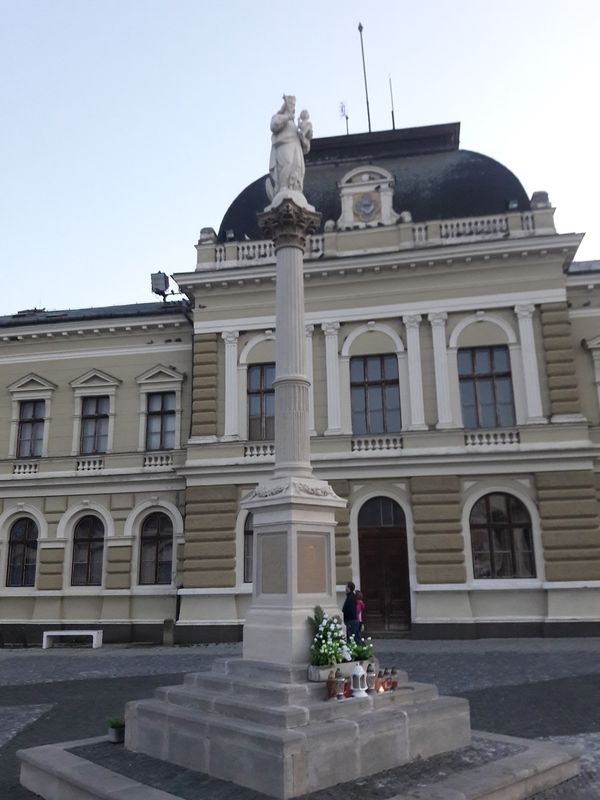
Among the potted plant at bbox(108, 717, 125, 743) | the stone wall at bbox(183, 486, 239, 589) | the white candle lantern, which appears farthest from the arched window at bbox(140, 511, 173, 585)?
the white candle lantern

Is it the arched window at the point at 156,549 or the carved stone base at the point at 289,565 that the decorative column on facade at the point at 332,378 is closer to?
the arched window at the point at 156,549

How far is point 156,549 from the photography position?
21.5 meters

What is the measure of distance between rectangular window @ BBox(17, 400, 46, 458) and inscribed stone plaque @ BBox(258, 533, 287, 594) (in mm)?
16900

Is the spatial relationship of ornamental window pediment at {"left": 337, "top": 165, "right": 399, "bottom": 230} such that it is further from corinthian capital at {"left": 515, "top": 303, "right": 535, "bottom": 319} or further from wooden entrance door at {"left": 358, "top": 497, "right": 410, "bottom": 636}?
wooden entrance door at {"left": 358, "top": 497, "right": 410, "bottom": 636}

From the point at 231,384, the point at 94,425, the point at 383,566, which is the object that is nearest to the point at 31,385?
the point at 94,425

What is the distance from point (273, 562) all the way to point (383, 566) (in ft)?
38.1

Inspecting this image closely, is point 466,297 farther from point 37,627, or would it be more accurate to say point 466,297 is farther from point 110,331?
point 37,627

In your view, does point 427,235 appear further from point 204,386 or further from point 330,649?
point 330,649

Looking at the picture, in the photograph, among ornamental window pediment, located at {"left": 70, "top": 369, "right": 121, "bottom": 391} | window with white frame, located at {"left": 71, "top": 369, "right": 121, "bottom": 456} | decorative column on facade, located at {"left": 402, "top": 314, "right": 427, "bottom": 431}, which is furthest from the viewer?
ornamental window pediment, located at {"left": 70, "top": 369, "right": 121, "bottom": 391}

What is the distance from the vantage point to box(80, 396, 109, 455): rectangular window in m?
22.8

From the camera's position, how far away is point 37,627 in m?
21.1

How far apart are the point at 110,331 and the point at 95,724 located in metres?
15.9

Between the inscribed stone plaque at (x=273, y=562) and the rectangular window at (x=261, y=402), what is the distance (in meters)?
11.9

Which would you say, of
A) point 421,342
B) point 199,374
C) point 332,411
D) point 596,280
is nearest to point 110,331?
point 199,374
